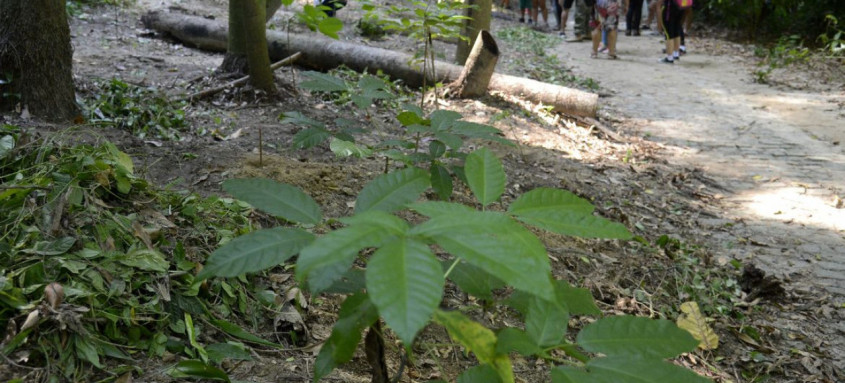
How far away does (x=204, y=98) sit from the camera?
532 cm

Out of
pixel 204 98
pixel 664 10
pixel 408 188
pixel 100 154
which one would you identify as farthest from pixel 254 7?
pixel 664 10

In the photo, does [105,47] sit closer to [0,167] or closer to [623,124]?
[0,167]

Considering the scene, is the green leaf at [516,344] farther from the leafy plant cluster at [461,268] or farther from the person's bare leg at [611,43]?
the person's bare leg at [611,43]

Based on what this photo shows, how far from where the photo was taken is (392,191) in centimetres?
125

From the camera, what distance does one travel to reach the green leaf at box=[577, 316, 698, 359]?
1082 millimetres

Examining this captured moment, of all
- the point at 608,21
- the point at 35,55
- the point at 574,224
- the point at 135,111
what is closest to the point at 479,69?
the point at 135,111

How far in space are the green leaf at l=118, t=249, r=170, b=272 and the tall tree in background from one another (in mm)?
Result: 3408

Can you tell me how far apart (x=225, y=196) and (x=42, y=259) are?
3.93ft

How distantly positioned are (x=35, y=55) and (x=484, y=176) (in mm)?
3562

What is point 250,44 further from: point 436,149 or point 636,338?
point 636,338

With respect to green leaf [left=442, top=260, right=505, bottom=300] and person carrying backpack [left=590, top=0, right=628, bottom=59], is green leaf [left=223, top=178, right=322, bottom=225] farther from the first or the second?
person carrying backpack [left=590, top=0, right=628, bottom=59]

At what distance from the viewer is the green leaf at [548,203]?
1.19m

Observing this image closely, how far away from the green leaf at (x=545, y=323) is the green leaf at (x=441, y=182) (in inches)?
23.6

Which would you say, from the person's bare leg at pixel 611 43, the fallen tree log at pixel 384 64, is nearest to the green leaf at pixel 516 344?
the fallen tree log at pixel 384 64
